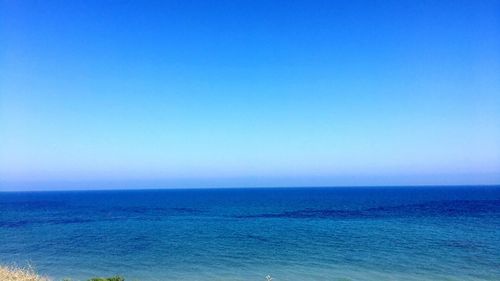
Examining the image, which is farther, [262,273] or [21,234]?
[21,234]

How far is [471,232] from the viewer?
143 feet

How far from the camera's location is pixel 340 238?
130ft

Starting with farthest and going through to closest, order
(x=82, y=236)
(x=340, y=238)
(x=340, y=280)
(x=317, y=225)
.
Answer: (x=317, y=225)
(x=82, y=236)
(x=340, y=238)
(x=340, y=280)

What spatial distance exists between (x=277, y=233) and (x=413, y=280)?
21321mm

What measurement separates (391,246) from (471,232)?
14879 millimetres

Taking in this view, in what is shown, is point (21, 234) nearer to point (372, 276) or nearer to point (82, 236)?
point (82, 236)

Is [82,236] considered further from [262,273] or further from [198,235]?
[262,273]

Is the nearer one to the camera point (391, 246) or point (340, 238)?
point (391, 246)

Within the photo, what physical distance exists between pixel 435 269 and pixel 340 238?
44.4 feet

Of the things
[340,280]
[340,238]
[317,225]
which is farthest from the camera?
[317,225]

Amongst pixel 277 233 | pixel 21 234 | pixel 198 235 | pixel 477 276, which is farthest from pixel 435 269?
pixel 21 234

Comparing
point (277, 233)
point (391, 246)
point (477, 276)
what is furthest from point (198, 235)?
point (477, 276)

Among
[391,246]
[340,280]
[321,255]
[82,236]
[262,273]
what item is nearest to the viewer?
[340,280]

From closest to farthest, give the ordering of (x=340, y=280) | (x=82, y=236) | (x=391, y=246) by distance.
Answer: (x=340, y=280), (x=391, y=246), (x=82, y=236)
